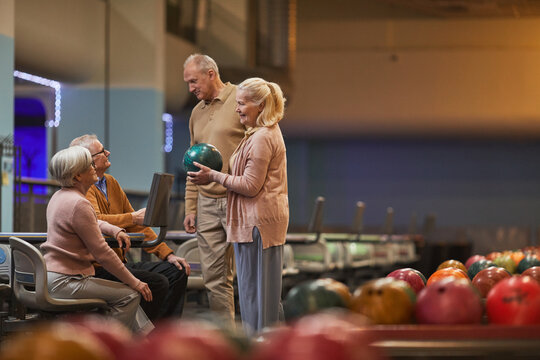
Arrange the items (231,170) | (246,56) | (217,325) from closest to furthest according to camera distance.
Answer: (217,325), (231,170), (246,56)

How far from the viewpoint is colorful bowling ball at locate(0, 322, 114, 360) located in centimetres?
114

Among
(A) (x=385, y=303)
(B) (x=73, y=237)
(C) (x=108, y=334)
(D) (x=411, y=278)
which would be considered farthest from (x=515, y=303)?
(B) (x=73, y=237)

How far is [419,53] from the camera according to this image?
720 inches

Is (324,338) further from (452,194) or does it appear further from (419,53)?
(452,194)

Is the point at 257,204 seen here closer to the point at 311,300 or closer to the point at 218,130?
the point at 218,130

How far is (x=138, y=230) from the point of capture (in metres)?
4.17

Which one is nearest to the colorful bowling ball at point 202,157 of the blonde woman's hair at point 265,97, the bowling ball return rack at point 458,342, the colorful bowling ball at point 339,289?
the blonde woman's hair at point 265,97

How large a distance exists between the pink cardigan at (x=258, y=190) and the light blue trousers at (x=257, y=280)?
41mm

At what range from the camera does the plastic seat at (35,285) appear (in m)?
3.05

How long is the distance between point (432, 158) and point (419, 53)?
9.79ft

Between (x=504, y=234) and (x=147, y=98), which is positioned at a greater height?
(x=147, y=98)

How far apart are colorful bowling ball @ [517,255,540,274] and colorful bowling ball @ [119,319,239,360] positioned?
2601 mm

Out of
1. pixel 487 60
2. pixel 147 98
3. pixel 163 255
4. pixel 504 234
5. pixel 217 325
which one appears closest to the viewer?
pixel 217 325

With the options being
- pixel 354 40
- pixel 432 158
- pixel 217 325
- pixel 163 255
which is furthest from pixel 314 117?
pixel 217 325
